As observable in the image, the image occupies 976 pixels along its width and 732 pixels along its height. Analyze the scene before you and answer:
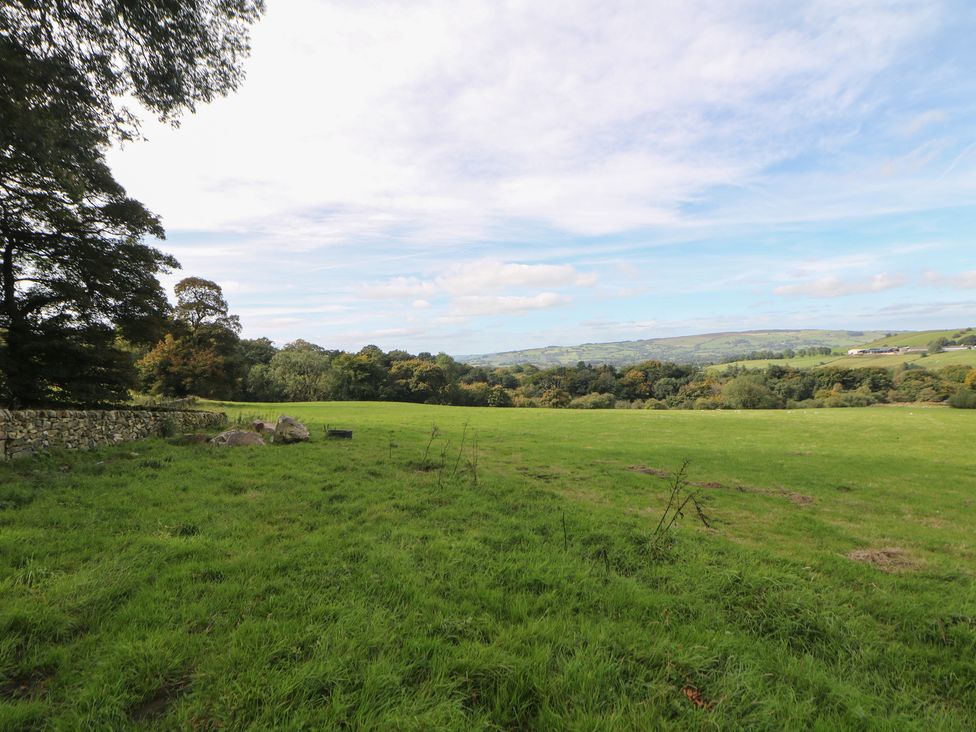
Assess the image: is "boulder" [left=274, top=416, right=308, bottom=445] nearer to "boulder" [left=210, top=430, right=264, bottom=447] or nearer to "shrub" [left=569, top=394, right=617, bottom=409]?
"boulder" [left=210, top=430, right=264, bottom=447]

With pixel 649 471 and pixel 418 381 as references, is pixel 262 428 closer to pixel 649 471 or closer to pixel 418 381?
pixel 649 471

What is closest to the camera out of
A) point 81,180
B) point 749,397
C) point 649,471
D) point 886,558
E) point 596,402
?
point 886,558

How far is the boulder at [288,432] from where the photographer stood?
1534 cm

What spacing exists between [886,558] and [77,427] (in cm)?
1976

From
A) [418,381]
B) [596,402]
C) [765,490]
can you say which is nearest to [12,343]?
[765,490]

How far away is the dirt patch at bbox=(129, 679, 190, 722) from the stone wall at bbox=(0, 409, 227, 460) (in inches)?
435

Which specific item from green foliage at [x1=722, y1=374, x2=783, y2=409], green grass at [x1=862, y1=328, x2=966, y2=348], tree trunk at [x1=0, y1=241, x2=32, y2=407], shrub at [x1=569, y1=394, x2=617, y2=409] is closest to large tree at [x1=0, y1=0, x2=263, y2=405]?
tree trunk at [x1=0, y1=241, x2=32, y2=407]

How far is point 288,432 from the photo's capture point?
1556 centimetres

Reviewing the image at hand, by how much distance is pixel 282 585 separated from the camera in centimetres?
507

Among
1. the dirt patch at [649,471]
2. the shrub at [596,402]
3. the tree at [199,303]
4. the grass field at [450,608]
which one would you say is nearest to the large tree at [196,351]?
the tree at [199,303]

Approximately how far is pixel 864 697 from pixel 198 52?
15882 millimetres

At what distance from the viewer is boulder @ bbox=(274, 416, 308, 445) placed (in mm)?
15336

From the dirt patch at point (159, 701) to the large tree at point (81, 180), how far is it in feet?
34.2

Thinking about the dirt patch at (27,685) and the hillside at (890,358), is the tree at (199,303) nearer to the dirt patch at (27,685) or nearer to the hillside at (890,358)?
the dirt patch at (27,685)
